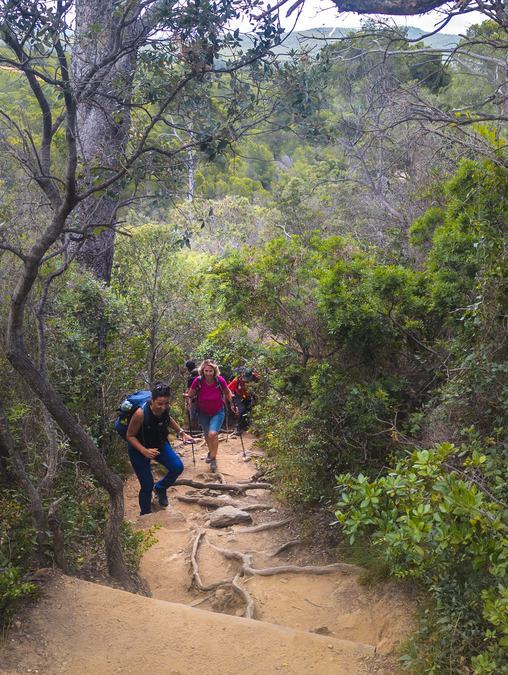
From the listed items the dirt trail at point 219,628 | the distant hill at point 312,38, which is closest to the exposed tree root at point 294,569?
the dirt trail at point 219,628

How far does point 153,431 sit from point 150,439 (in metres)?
0.10

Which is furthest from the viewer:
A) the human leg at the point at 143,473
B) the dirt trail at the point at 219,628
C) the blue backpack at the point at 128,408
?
the human leg at the point at 143,473

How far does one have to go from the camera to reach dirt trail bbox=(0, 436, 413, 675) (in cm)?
439

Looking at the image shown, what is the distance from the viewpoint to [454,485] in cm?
349

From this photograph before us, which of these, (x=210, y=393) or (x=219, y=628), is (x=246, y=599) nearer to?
(x=219, y=628)

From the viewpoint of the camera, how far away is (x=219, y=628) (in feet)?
16.0

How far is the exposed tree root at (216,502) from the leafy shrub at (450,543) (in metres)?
4.82

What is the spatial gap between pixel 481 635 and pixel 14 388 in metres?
4.82

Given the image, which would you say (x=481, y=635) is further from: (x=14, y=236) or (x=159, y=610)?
(x=14, y=236)

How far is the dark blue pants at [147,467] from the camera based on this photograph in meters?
7.16

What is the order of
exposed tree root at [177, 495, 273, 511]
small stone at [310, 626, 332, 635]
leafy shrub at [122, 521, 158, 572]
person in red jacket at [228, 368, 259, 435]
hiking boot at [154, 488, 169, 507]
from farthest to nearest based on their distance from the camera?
person in red jacket at [228, 368, 259, 435] < exposed tree root at [177, 495, 273, 511] < hiking boot at [154, 488, 169, 507] < leafy shrub at [122, 521, 158, 572] < small stone at [310, 626, 332, 635]

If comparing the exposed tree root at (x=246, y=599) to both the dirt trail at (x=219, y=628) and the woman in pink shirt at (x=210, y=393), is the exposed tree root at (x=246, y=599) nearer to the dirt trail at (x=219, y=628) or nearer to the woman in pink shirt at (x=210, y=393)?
the dirt trail at (x=219, y=628)

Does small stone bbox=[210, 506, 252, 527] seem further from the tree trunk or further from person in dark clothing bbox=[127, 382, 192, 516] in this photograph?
the tree trunk

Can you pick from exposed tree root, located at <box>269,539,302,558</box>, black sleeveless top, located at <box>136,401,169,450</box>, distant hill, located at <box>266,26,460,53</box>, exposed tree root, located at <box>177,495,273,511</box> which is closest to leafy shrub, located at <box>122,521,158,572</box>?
black sleeveless top, located at <box>136,401,169,450</box>
